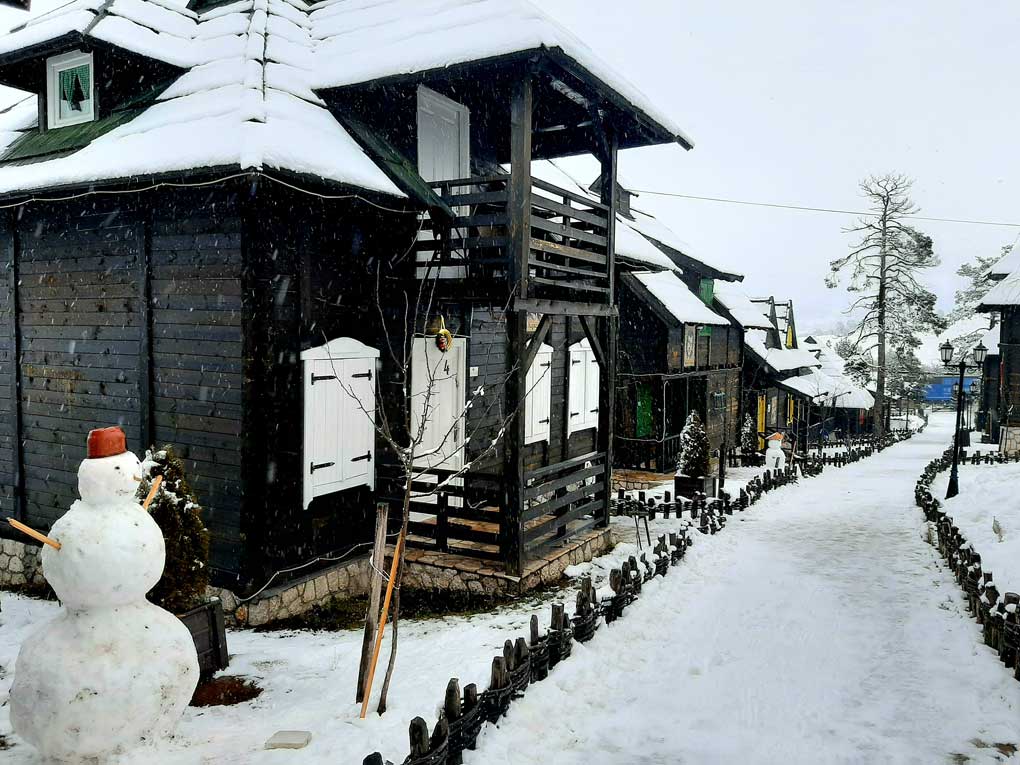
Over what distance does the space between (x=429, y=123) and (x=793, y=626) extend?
8.36 m

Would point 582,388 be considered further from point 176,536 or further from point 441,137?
point 176,536

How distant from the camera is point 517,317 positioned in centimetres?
880

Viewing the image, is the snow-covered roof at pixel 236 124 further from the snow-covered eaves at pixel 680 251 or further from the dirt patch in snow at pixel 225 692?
the snow-covered eaves at pixel 680 251

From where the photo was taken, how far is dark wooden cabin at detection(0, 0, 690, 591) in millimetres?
8148

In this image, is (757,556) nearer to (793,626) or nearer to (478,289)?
(793,626)

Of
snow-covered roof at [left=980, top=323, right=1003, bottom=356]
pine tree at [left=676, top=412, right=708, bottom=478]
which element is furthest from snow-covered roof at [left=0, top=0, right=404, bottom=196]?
snow-covered roof at [left=980, top=323, right=1003, bottom=356]

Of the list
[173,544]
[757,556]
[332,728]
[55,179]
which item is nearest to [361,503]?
[173,544]

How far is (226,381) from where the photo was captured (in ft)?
26.9

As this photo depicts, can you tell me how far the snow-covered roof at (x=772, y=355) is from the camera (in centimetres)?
3008

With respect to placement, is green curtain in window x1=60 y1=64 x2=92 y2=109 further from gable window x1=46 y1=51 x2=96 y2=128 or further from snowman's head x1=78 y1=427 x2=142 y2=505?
snowman's head x1=78 y1=427 x2=142 y2=505

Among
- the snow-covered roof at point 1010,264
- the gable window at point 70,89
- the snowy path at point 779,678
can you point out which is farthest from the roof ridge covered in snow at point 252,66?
the snow-covered roof at point 1010,264

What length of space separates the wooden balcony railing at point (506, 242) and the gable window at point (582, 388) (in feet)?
7.72

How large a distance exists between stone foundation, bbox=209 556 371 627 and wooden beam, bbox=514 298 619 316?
4.10 m

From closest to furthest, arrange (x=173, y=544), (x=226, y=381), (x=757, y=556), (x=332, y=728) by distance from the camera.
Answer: (x=332, y=728) → (x=173, y=544) → (x=226, y=381) → (x=757, y=556)
